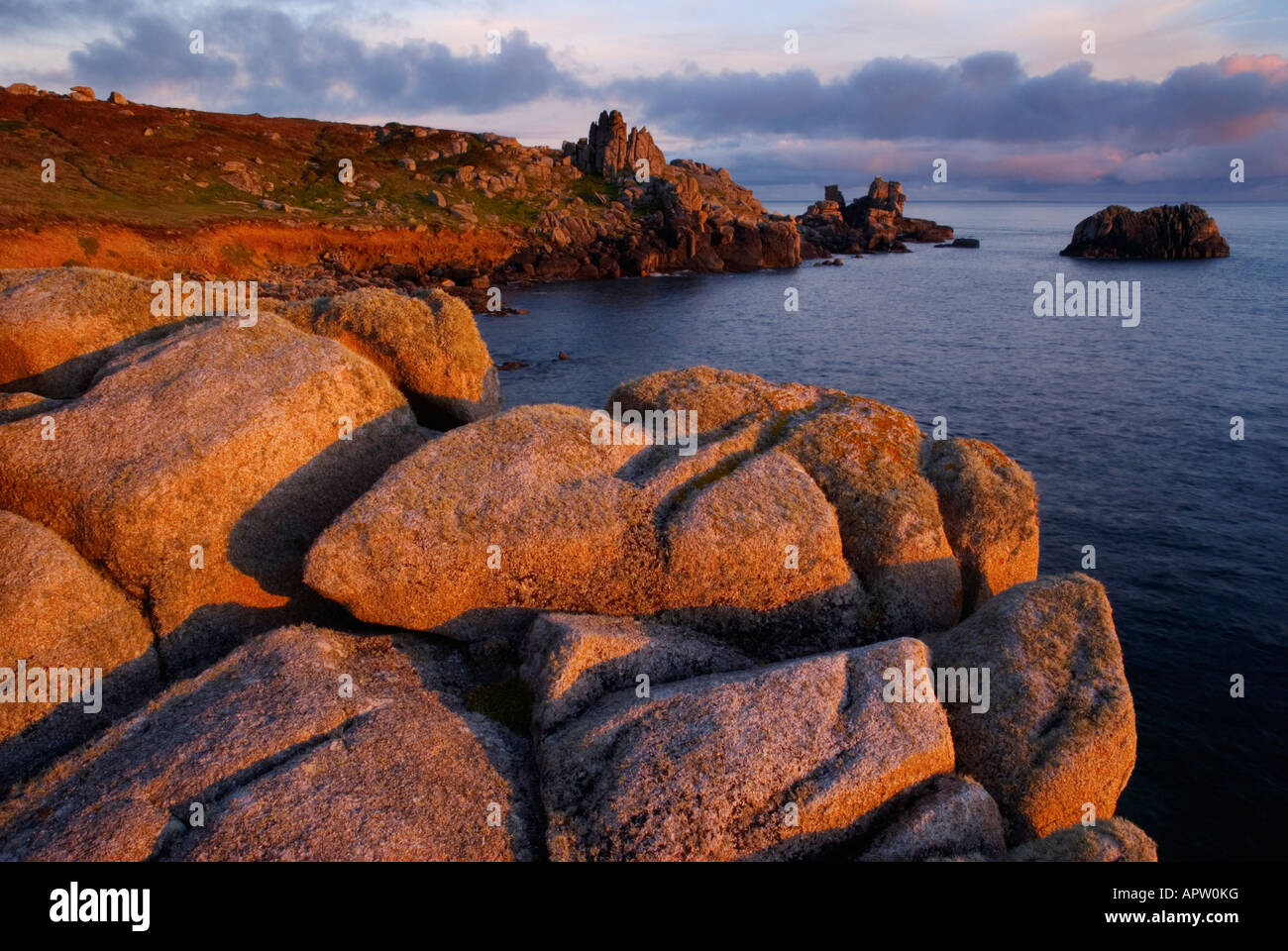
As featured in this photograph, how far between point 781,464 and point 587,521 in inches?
249

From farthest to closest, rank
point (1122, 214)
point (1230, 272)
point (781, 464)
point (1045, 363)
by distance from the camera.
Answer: point (1122, 214) < point (1230, 272) < point (1045, 363) < point (781, 464)

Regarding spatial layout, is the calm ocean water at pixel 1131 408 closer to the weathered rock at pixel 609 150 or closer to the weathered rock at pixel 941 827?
the weathered rock at pixel 941 827

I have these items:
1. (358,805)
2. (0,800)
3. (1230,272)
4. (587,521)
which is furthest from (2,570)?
(1230,272)

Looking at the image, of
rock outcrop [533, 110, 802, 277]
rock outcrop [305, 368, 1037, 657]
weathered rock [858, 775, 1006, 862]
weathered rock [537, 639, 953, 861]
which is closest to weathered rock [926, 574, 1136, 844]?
weathered rock [858, 775, 1006, 862]

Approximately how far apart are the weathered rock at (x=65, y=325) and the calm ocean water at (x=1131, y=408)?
36.1 m

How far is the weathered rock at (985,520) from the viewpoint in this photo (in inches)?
884

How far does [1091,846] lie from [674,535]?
1087 cm

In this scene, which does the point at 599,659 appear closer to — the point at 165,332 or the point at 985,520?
the point at 985,520

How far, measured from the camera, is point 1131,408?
61.2 metres

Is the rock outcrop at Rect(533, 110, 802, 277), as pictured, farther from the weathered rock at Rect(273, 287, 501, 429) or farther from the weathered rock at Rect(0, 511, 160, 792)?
the weathered rock at Rect(0, 511, 160, 792)

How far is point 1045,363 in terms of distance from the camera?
7800cm

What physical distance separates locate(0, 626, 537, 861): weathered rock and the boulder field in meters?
0.06

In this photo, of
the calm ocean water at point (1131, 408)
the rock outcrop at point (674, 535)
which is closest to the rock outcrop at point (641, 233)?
the calm ocean water at point (1131, 408)
